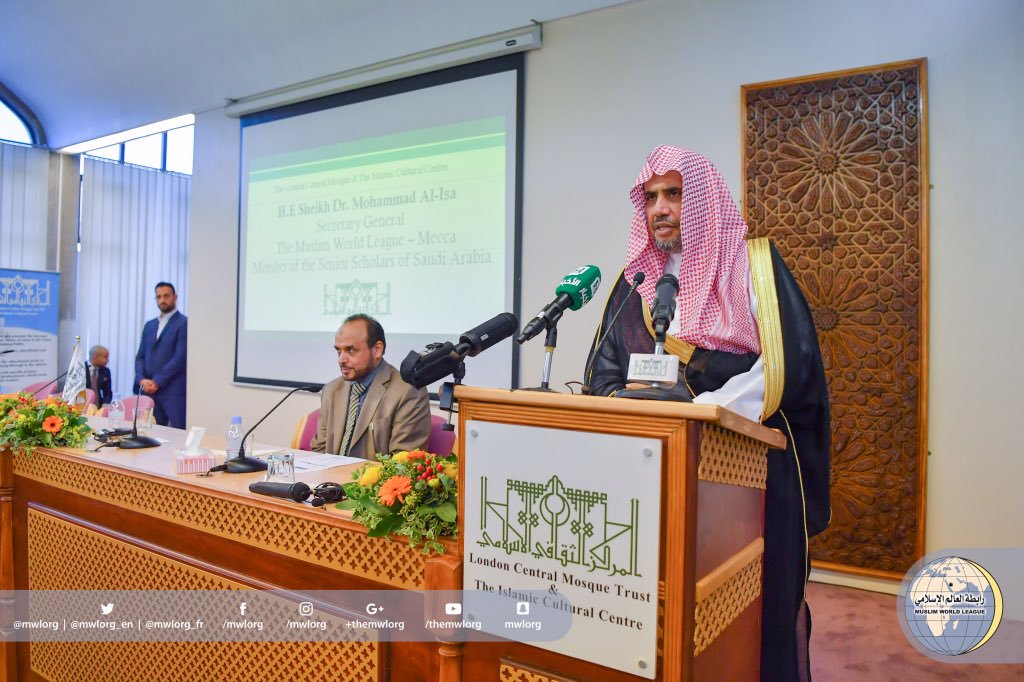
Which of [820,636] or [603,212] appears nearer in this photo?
[820,636]

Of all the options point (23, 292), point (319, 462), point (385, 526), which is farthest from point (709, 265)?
point (23, 292)

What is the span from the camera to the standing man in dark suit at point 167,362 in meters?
5.67

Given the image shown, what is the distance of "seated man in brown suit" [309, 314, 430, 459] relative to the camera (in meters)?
2.74

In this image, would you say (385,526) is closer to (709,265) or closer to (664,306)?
(664,306)

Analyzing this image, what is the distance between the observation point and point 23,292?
6.70 meters

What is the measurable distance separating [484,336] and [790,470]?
2.52ft

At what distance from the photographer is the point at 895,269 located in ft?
9.82

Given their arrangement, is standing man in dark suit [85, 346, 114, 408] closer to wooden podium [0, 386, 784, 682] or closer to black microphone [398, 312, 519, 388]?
wooden podium [0, 386, 784, 682]

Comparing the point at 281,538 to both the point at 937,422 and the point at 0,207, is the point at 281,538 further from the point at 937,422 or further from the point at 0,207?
the point at 0,207

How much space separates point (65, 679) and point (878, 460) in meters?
3.21

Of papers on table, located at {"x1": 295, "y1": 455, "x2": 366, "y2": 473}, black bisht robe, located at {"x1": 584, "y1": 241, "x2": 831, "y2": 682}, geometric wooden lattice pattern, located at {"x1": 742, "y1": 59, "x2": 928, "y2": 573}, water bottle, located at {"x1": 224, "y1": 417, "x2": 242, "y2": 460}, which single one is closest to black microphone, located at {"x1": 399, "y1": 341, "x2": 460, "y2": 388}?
black bisht robe, located at {"x1": 584, "y1": 241, "x2": 831, "y2": 682}

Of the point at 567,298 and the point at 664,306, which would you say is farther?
the point at 567,298

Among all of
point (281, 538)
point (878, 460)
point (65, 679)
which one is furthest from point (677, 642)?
point (878, 460)

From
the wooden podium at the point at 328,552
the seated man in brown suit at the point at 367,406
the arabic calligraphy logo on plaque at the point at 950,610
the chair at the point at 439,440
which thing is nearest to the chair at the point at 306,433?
the seated man in brown suit at the point at 367,406
